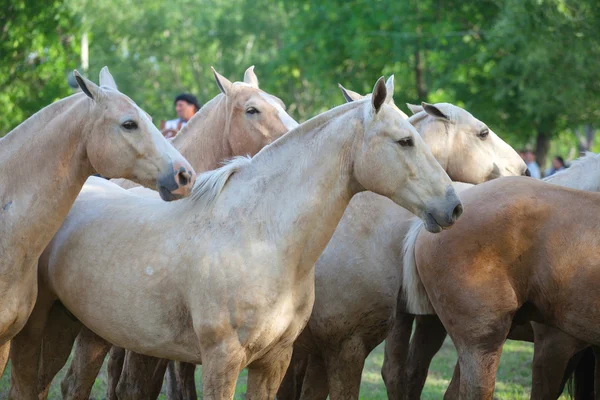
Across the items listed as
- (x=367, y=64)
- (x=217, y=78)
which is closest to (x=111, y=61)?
(x=367, y=64)

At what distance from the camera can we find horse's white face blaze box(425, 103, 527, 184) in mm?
6398

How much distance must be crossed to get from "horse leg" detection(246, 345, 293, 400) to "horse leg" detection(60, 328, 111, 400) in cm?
129

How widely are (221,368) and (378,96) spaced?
5.17 feet

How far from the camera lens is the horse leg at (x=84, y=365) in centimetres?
575

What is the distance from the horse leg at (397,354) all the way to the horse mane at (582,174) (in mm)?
1443

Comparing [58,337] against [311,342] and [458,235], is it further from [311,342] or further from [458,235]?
[458,235]

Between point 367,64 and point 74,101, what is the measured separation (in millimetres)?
21643

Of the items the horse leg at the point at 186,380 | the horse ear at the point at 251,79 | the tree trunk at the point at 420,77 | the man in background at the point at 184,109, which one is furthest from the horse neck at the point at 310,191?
the tree trunk at the point at 420,77

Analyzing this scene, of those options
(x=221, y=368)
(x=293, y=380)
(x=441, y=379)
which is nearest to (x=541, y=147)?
(x=441, y=379)

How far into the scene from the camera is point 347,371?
217 inches

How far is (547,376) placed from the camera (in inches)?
226

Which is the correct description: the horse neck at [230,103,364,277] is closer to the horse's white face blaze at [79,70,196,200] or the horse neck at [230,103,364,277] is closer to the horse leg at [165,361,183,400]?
the horse's white face blaze at [79,70,196,200]

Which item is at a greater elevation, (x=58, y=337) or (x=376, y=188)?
(x=376, y=188)

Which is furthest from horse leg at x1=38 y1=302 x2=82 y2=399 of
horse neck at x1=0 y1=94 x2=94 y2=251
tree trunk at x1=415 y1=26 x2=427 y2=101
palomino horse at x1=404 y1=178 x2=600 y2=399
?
tree trunk at x1=415 y1=26 x2=427 y2=101
